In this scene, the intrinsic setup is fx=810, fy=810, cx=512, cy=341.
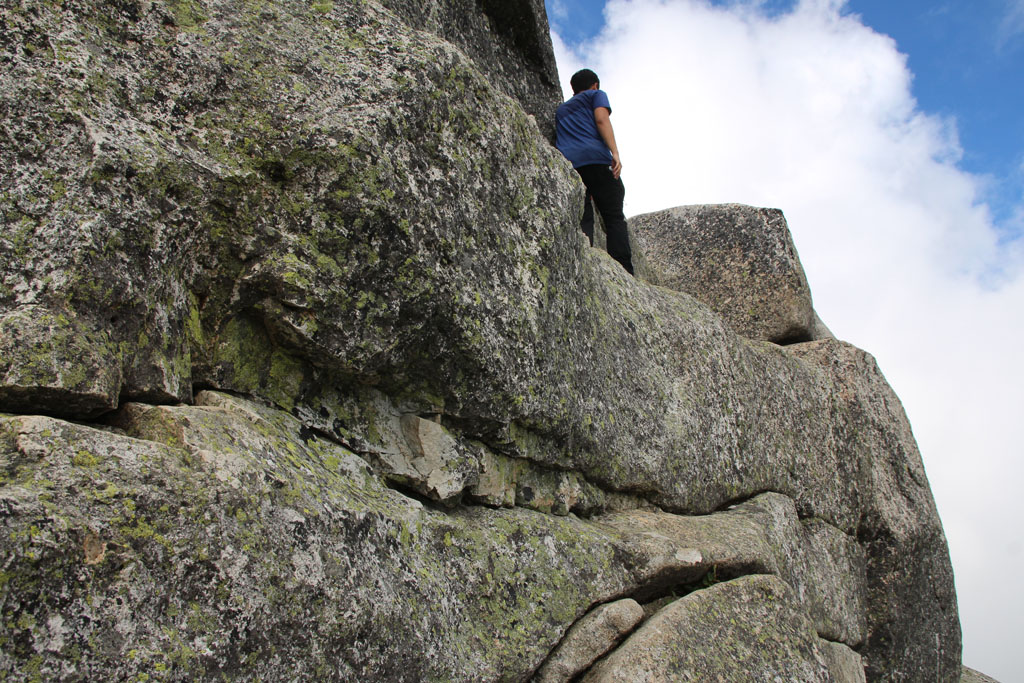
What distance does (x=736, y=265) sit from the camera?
1166 cm

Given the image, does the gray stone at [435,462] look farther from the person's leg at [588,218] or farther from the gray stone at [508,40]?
the person's leg at [588,218]

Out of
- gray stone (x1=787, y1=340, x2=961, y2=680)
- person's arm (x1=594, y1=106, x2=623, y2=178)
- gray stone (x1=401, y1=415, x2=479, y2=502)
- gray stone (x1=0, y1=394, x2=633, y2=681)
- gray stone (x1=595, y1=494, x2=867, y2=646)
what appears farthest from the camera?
gray stone (x1=787, y1=340, x2=961, y2=680)

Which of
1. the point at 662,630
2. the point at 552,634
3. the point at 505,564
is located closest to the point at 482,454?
the point at 505,564

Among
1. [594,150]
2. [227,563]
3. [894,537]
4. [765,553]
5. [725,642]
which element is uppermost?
[594,150]

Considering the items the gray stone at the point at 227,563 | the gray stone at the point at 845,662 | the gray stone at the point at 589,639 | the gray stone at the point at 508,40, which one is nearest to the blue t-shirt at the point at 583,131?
the gray stone at the point at 508,40

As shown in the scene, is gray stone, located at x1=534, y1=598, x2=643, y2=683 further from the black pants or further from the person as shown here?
the black pants

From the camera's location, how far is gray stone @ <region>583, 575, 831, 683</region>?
500cm

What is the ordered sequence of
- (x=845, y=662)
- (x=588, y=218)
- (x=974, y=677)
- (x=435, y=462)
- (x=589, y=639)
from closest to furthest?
(x=435, y=462)
(x=589, y=639)
(x=845, y=662)
(x=588, y=218)
(x=974, y=677)

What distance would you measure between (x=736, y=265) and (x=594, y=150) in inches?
152

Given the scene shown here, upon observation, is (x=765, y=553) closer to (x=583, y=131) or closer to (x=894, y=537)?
(x=894, y=537)

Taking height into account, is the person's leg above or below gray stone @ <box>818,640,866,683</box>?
above

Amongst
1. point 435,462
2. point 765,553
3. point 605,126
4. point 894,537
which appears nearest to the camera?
point 435,462

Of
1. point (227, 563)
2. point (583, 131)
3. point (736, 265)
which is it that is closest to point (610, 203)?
point (583, 131)

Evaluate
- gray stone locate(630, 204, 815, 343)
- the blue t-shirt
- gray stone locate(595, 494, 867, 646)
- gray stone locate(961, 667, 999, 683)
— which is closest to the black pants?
the blue t-shirt
